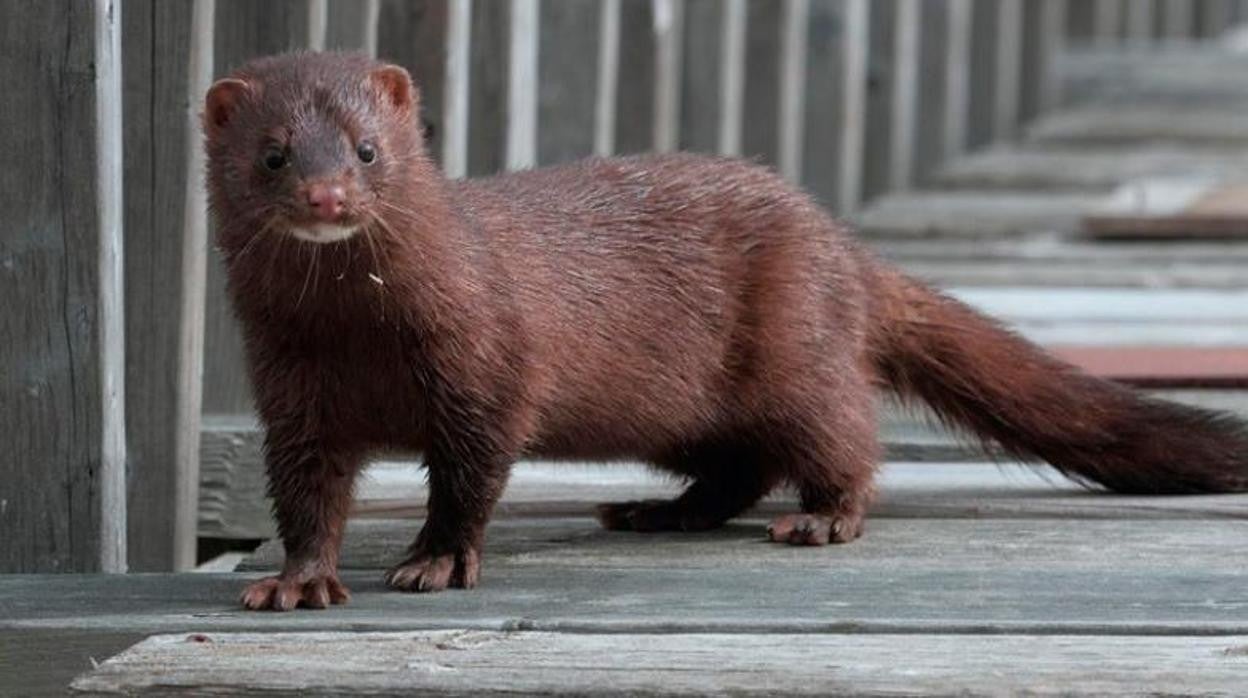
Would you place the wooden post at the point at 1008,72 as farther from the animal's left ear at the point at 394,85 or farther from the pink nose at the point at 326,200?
the pink nose at the point at 326,200

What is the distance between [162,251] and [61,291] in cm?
Answer: 44

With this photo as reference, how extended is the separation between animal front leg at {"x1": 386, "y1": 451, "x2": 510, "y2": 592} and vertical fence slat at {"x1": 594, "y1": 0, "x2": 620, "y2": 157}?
2167mm

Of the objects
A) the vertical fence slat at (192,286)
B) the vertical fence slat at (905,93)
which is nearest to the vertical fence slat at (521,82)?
the vertical fence slat at (192,286)

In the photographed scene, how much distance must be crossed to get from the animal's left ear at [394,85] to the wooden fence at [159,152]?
40 centimetres

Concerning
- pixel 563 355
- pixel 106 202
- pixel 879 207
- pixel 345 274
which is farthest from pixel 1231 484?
pixel 879 207

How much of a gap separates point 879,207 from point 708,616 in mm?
4938

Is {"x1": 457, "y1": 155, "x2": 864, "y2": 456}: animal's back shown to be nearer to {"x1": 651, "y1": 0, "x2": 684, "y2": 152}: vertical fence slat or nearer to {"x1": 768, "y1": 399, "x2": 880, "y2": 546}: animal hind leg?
{"x1": 768, "y1": 399, "x2": 880, "y2": 546}: animal hind leg

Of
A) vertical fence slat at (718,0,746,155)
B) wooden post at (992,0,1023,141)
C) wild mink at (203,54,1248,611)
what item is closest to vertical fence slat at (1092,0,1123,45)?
wooden post at (992,0,1023,141)

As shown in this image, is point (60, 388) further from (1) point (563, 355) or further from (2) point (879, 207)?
(2) point (879, 207)

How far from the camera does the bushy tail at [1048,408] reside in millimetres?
3926

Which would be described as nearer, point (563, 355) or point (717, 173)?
point (563, 355)

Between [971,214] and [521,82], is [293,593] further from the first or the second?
[971,214]

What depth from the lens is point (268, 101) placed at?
10.3 feet

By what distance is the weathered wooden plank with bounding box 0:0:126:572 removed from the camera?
337 centimetres
